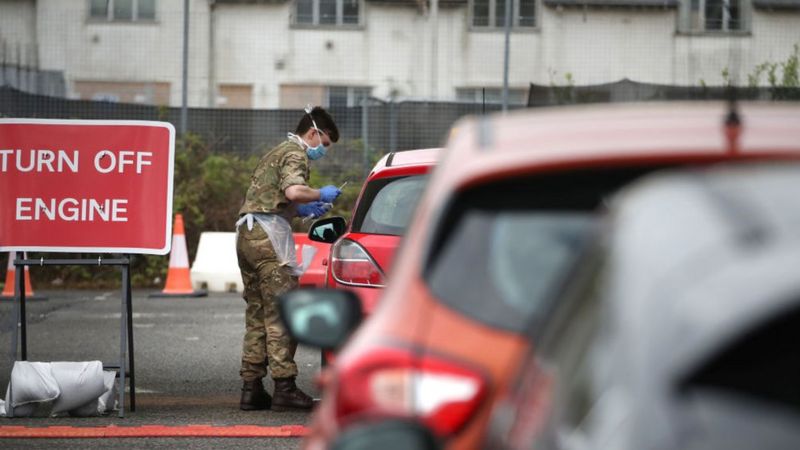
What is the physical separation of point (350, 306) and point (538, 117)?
Answer: 0.62m

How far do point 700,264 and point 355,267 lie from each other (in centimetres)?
718

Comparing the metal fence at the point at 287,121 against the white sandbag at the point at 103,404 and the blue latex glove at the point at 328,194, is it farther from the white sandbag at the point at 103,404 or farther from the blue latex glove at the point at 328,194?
the white sandbag at the point at 103,404

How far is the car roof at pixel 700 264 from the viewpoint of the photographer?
1973mm

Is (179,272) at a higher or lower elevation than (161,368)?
lower

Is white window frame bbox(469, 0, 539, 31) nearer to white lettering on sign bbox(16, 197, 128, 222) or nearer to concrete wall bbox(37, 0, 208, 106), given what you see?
concrete wall bbox(37, 0, 208, 106)

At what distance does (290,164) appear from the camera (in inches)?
388

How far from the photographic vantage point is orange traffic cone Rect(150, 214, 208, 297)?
19.0 meters

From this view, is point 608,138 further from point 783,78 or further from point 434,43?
point 434,43

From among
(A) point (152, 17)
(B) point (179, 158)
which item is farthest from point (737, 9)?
(B) point (179, 158)

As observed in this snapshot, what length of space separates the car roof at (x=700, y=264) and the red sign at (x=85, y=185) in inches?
294

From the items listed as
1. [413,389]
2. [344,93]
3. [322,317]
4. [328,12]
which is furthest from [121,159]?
[328,12]

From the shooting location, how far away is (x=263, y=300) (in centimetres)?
991

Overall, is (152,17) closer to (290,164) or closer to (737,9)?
(737,9)

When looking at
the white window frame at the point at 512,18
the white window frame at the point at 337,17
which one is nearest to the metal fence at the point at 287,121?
the white window frame at the point at 512,18
